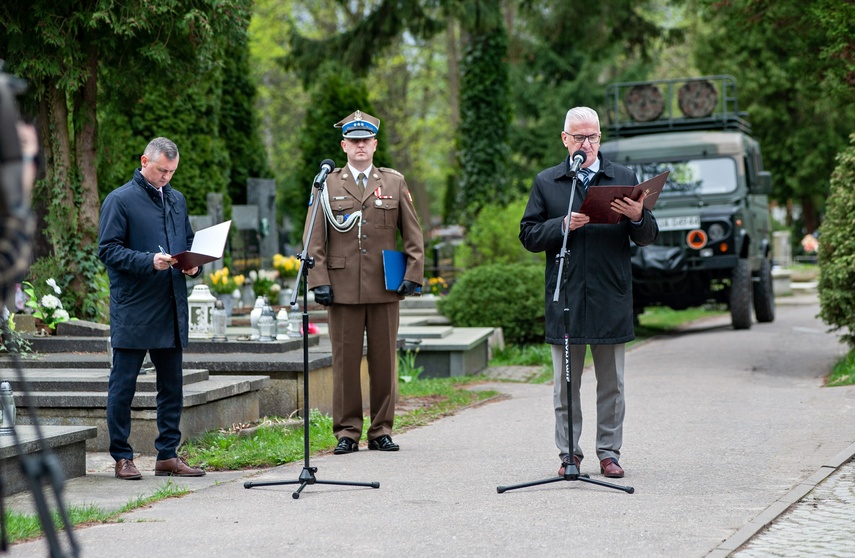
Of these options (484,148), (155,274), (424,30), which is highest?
(424,30)

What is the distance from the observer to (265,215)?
754 inches

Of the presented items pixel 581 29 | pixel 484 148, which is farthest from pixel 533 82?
pixel 484 148

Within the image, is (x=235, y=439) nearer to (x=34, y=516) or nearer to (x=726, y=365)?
(x=34, y=516)

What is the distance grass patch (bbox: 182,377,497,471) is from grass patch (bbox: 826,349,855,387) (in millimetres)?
3448

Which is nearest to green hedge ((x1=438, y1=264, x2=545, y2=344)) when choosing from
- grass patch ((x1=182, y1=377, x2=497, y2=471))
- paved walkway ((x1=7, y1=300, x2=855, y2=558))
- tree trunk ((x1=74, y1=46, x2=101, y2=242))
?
grass patch ((x1=182, y1=377, x2=497, y2=471))

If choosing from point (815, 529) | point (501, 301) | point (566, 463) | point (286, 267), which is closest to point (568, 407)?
→ point (566, 463)

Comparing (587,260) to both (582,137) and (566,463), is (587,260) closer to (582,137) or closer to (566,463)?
(582,137)

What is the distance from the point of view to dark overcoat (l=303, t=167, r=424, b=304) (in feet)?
25.1

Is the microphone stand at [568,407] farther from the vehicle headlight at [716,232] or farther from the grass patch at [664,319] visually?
the grass patch at [664,319]

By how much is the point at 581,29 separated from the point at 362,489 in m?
21.8

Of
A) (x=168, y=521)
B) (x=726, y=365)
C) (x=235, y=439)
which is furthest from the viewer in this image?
(x=726, y=365)

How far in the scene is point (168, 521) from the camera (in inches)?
220

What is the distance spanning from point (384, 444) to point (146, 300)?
75.1 inches

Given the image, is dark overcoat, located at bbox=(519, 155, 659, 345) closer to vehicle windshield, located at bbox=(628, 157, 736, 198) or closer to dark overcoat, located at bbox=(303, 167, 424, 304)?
dark overcoat, located at bbox=(303, 167, 424, 304)
